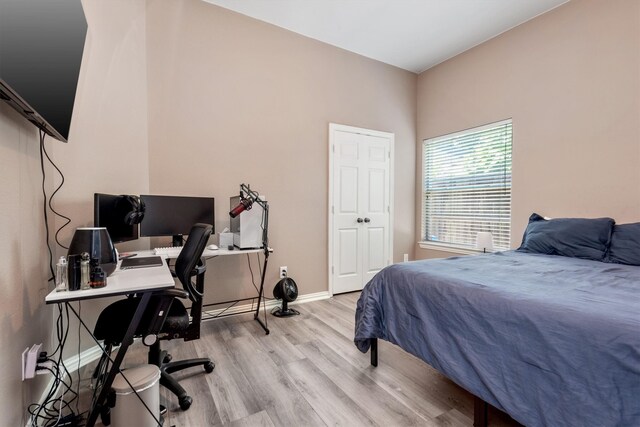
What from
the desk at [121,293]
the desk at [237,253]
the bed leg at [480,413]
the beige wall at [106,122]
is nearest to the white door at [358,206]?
the desk at [237,253]

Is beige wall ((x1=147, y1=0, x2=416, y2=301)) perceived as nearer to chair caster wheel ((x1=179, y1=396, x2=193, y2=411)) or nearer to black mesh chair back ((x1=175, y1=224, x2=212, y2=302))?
black mesh chair back ((x1=175, y1=224, x2=212, y2=302))

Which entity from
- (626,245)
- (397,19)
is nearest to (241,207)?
(397,19)

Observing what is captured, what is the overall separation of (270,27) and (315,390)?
140 inches

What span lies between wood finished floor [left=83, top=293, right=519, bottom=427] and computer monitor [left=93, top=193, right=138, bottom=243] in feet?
3.12

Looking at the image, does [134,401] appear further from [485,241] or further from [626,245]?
[485,241]

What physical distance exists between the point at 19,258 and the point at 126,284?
523 millimetres

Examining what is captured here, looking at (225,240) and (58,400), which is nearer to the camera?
(58,400)

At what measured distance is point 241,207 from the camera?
2.54 metres

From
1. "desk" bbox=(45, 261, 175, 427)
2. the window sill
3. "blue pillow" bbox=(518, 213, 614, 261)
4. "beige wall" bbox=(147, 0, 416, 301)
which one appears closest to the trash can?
"desk" bbox=(45, 261, 175, 427)

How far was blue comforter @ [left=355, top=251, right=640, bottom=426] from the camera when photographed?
1.01 meters

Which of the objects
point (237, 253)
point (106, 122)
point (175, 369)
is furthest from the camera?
point (237, 253)

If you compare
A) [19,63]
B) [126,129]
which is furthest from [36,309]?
[126,129]

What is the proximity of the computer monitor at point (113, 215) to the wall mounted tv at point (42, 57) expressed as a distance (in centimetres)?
45

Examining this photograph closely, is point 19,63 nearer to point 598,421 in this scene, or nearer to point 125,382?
point 125,382
